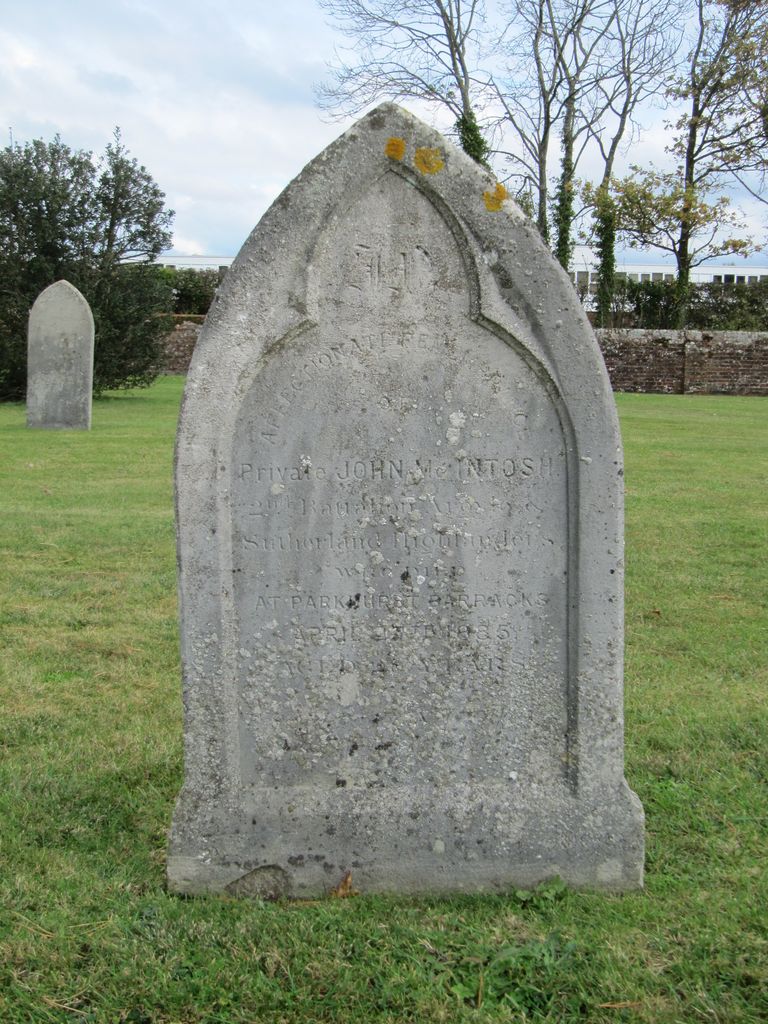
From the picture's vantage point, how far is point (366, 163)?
276cm

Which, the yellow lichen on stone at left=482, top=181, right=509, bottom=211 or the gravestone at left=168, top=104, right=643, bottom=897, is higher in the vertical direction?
the yellow lichen on stone at left=482, top=181, right=509, bottom=211

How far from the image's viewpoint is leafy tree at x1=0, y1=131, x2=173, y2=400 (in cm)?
1881

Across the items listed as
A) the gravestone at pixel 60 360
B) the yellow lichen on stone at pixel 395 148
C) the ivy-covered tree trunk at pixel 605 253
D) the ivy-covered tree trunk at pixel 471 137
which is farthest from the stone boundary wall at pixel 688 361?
the yellow lichen on stone at pixel 395 148

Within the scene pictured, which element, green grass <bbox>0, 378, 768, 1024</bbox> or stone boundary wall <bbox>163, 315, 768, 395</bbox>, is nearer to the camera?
green grass <bbox>0, 378, 768, 1024</bbox>

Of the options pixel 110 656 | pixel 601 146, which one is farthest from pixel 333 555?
pixel 601 146

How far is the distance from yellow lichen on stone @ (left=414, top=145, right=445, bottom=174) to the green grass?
2046 millimetres

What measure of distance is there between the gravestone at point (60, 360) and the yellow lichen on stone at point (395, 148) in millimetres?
11589

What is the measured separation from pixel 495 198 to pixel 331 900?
2.04m

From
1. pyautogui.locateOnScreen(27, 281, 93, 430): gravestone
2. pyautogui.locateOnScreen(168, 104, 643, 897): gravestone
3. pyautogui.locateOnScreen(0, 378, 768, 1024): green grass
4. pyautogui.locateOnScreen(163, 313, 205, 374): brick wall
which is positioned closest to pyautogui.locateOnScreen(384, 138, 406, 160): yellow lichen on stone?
pyautogui.locateOnScreen(168, 104, 643, 897): gravestone

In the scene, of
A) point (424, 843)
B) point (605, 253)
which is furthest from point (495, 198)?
point (605, 253)

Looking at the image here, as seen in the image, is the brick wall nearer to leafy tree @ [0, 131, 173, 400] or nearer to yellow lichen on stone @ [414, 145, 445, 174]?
leafy tree @ [0, 131, 173, 400]

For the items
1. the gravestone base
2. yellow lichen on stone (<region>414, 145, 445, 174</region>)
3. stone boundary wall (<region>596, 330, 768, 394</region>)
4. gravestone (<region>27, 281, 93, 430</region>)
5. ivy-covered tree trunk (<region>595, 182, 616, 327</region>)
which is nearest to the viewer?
yellow lichen on stone (<region>414, 145, 445, 174</region>)

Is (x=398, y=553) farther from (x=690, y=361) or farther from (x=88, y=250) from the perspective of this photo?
(x=690, y=361)

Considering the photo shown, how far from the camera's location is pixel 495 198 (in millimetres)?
2779
